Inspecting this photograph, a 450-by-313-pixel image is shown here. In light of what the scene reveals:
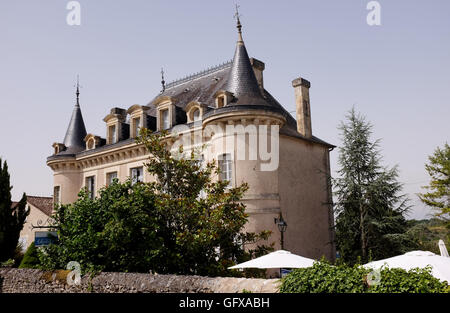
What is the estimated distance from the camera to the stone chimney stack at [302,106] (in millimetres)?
22938

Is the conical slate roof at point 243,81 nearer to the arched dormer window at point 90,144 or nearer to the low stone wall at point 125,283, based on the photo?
the low stone wall at point 125,283

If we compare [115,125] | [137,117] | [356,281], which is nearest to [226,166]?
[137,117]

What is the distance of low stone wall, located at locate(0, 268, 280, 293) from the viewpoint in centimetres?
798

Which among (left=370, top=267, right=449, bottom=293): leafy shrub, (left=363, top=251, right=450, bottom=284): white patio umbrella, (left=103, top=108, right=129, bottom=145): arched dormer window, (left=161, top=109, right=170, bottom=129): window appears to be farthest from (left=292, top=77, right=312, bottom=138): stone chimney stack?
(left=370, top=267, right=449, bottom=293): leafy shrub

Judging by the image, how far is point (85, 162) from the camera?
1051 inches

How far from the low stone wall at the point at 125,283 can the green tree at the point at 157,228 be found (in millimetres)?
676

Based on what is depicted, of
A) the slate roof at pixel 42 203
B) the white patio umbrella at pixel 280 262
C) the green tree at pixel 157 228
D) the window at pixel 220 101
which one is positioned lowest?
the white patio umbrella at pixel 280 262

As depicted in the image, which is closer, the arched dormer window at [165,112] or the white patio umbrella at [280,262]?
the white patio umbrella at [280,262]

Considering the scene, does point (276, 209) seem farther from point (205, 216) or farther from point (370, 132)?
point (370, 132)

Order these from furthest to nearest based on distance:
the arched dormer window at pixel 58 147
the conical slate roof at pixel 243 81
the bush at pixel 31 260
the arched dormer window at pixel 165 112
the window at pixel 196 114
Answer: the arched dormer window at pixel 58 147 < the arched dormer window at pixel 165 112 < the window at pixel 196 114 < the bush at pixel 31 260 < the conical slate roof at pixel 243 81

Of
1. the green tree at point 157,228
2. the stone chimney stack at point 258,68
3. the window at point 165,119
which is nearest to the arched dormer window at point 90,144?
the window at point 165,119

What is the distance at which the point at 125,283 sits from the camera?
10062 mm

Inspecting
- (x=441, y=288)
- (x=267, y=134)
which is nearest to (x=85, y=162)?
(x=267, y=134)

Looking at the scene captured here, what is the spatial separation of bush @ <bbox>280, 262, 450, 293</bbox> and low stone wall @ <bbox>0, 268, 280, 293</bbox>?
54cm
